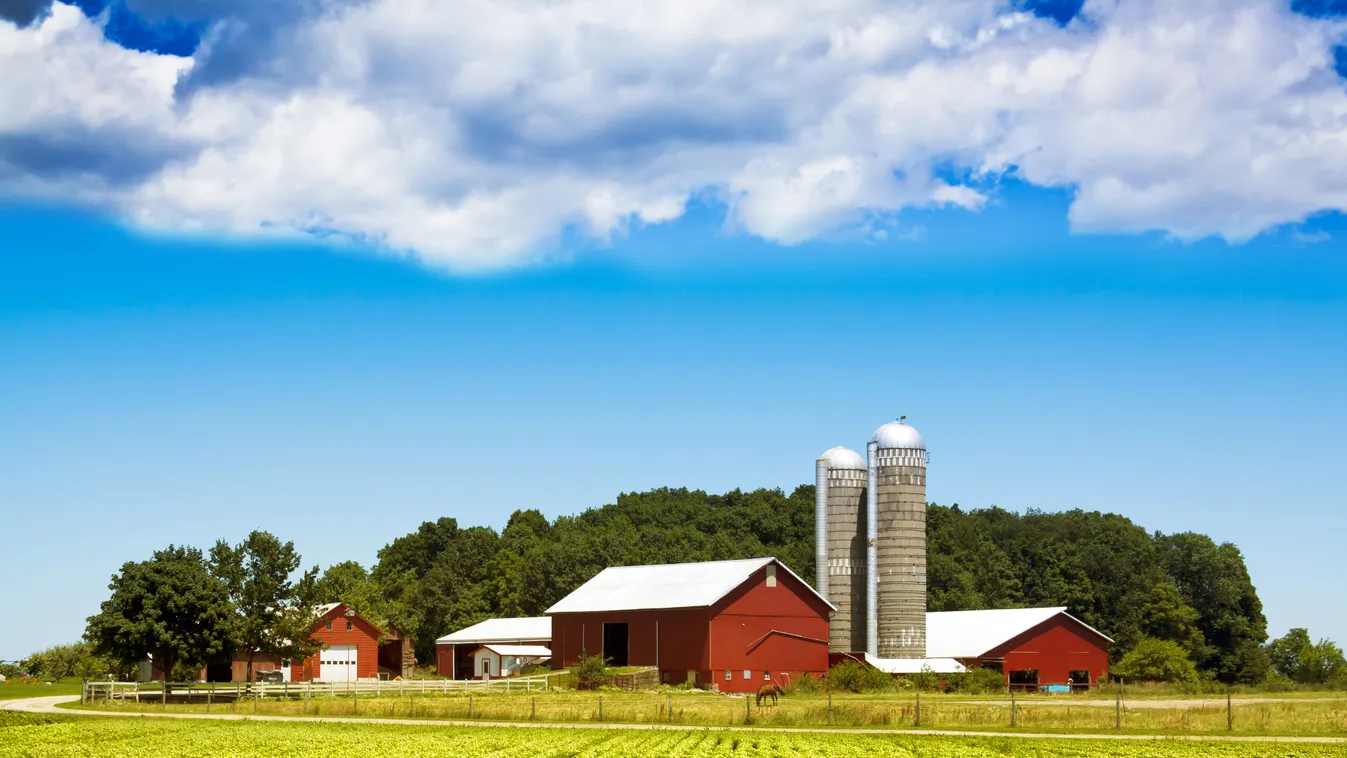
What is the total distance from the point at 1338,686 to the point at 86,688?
207ft

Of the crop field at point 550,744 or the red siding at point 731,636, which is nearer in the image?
the crop field at point 550,744

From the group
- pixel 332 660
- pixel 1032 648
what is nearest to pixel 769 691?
pixel 1032 648

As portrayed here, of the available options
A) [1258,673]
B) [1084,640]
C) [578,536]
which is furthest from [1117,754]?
[578,536]

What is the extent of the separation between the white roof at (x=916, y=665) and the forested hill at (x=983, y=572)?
38490 mm

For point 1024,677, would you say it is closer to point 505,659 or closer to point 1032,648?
point 1032,648

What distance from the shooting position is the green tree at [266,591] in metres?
61.3

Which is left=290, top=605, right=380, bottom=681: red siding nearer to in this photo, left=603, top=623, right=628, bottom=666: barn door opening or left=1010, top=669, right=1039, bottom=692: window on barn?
left=603, top=623, right=628, bottom=666: barn door opening

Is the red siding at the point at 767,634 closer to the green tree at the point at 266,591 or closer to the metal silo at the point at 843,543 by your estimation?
the metal silo at the point at 843,543

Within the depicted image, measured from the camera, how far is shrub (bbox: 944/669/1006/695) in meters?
66.6

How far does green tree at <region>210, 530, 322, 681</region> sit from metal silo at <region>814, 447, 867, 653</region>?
2875cm

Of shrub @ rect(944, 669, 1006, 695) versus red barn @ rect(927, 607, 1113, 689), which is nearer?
shrub @ rect(944, 669, 1006, 695)

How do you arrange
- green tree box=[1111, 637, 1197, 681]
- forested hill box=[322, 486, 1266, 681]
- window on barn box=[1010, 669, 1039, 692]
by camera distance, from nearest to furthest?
window on barn box=[1010, 669, 1039, 692] → green tree box=[1111, 637, 1197, 681] → forested hill box=[322, 486, 1266, 681]

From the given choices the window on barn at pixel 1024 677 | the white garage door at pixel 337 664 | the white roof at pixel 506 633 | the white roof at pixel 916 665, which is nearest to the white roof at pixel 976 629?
the white roof at pixel 916 665

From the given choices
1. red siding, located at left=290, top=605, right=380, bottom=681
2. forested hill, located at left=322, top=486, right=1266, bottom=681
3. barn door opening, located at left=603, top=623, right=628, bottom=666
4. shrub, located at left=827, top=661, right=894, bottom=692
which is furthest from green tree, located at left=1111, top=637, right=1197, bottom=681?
red siding, located at left=290, top=605, right=380, bottom=681
